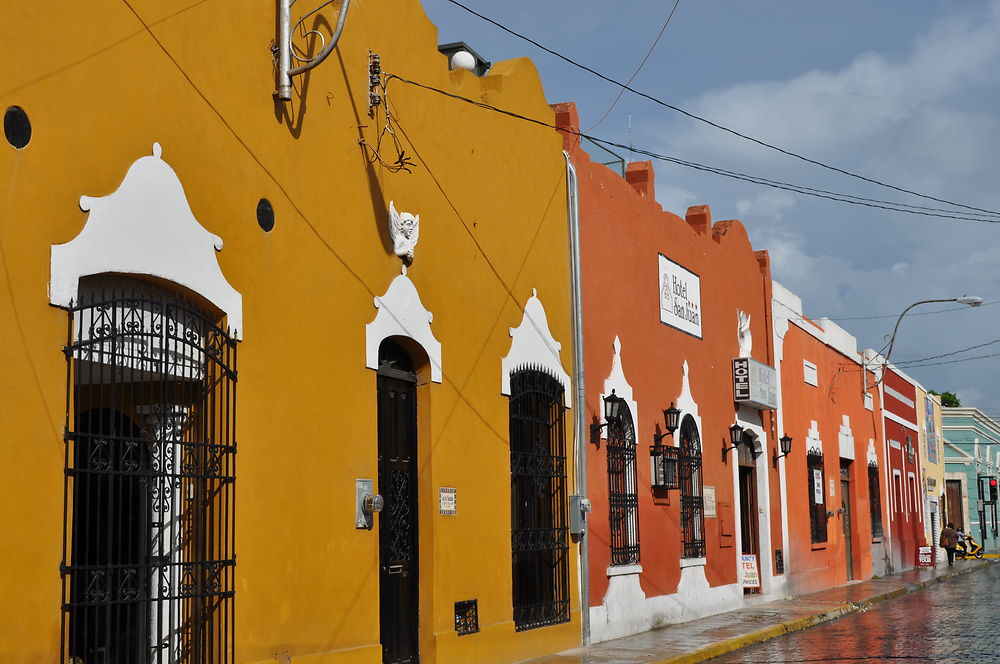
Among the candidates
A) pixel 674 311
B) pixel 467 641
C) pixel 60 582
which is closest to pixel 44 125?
pixel 60 582

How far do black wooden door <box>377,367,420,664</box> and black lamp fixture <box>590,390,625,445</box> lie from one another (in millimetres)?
4181

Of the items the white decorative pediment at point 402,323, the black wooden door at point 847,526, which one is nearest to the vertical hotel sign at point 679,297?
the white decorative pediment at point 402,323

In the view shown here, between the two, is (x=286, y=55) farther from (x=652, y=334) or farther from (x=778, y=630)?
(x=778, y=630)

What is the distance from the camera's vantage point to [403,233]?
11117mm

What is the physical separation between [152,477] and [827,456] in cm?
Result: 2232

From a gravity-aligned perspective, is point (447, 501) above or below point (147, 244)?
below

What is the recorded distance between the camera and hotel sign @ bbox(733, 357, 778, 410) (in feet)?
69.6

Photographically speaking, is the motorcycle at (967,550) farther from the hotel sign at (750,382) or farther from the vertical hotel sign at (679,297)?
the vertical hotel sign at (679,297)

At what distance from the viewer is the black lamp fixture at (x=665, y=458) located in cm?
1725

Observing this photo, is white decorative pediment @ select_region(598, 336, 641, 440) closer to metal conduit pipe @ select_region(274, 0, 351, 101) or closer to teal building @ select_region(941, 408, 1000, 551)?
metal conduit pipe @ select_region(274, 0, 351, 101)

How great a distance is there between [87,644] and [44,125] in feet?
10.5

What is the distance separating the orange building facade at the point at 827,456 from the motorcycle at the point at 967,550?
13.2 metres

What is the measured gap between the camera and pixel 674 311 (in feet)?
62.0

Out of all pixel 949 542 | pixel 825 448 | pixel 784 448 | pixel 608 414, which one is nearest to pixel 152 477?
pixel 608 414
